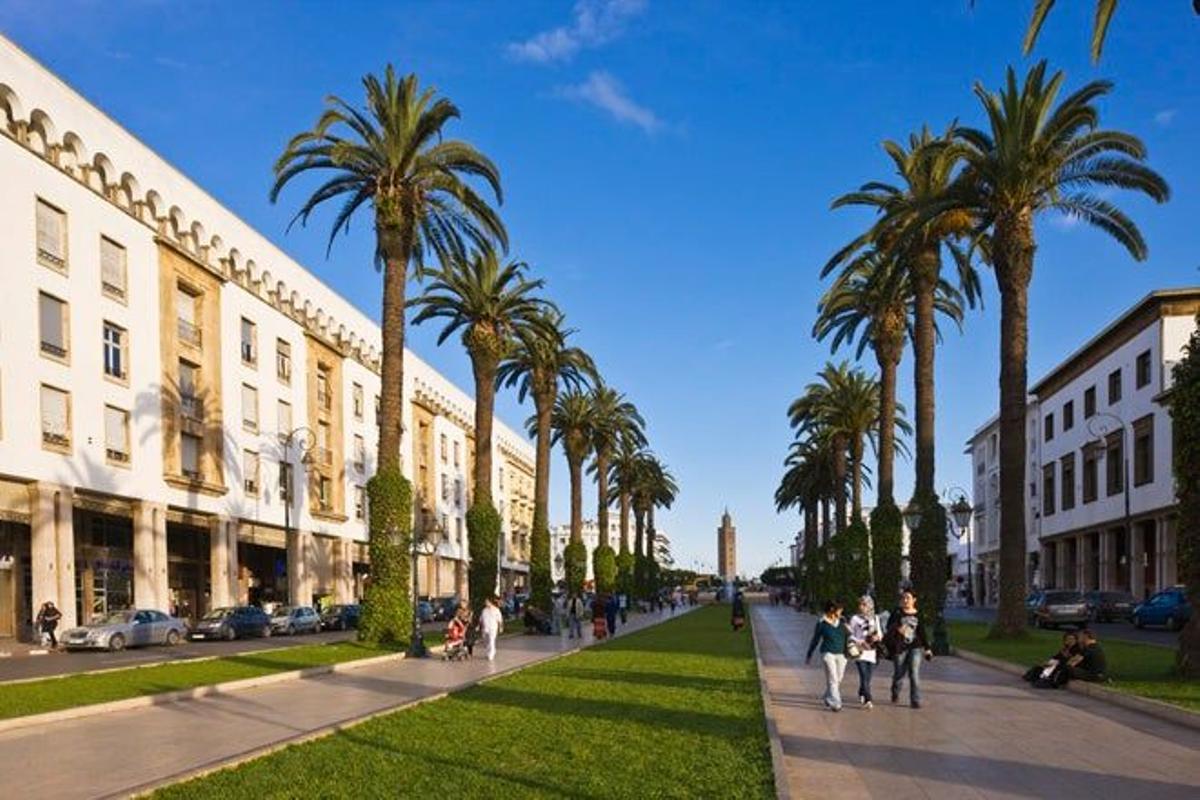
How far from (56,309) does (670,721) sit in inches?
1238

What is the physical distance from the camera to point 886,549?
39375 mm

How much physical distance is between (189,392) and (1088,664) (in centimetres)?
3917

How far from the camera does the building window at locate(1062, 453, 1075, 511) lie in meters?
72.4

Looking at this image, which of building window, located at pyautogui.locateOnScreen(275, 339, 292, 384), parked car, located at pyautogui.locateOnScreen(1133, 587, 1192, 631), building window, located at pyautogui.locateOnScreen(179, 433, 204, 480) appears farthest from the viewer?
building window, located at pyautogui.locateOnScreen(275, 339, 292, 384)

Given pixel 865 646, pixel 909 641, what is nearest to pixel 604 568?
pixel 865 646

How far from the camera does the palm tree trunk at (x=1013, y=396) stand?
29594 millimetres

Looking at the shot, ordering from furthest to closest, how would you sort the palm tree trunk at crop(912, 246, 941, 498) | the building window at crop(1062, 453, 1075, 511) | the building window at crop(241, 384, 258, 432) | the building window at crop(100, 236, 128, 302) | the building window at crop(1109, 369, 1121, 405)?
1. the building window at crop(1062, 453, 1075, 511)
2. the building window at crop(1109, 369, 1121, 405)
3. the building window at crop(241, 384, 258, 432)
4. the building window at crop(100, 236, 128, 302)
5. the palm tree trunk at crop(912, 246, 941, 498)

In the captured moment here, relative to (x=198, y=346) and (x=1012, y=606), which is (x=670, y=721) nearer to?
(x=1012, y=606)

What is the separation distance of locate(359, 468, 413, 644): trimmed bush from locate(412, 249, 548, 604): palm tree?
9404mm

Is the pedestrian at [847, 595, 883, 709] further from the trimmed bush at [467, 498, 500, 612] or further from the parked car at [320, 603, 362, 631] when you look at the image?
the parked car at [320, 603, 362, 631]

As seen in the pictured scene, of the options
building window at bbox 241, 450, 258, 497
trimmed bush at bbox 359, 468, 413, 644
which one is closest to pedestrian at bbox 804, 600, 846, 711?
trimmed bush at bbox 359, 468, 413, 644

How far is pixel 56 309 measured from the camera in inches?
1510

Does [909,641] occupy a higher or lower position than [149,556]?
higher

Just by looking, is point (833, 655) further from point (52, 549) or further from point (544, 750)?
point (52, 549)
